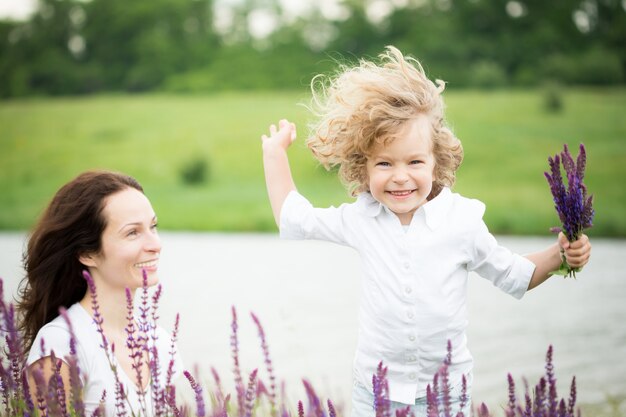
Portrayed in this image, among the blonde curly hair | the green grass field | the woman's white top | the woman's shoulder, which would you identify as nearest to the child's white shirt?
the blonde curly hair

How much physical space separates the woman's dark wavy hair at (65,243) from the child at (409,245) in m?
0.81

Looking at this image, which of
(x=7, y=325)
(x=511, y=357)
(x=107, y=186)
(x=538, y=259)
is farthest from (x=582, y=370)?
(x=7, y=325)

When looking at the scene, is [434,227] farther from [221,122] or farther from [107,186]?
[221,122]

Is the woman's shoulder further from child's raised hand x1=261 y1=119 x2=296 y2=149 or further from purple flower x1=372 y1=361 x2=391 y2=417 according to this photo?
purple flower x1=372 y1=361 x2=391 y2=417

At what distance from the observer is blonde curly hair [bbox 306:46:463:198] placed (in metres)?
2.63

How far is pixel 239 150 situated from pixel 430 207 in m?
18.7

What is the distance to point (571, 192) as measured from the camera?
215 cm

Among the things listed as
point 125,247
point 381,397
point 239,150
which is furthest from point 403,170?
point 239,150

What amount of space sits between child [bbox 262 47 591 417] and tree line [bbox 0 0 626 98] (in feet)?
64.5

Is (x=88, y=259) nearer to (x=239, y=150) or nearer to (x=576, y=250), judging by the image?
(x=576, y=250)

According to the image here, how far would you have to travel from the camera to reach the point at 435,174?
2793 mm

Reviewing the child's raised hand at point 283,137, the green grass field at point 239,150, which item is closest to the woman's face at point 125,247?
the child's raised hand at point 283,137

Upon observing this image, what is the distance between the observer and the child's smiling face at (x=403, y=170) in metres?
2.59

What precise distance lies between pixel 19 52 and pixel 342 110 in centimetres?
2493
